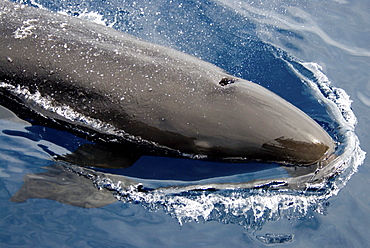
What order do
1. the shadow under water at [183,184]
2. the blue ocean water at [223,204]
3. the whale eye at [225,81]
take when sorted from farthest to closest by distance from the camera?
the whale eye at [225,81]
the shadow under water at [183,184]
the blue ocean water at [223,204]

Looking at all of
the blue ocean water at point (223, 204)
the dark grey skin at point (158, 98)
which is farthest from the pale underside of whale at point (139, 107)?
the blue ocean water at point (223, 204)

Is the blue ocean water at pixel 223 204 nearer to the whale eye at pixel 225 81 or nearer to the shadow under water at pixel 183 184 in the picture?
the shadow under water at pixel 183 184

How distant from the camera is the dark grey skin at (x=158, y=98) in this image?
12.7ft

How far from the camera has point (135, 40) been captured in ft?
14.8

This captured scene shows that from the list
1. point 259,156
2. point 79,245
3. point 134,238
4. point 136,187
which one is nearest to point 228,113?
point 259,156

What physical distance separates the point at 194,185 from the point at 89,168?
1.09m

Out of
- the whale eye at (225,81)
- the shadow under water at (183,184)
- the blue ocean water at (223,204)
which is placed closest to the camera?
the blue ocean water at (223,204)

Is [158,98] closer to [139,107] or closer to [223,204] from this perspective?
[139,107]

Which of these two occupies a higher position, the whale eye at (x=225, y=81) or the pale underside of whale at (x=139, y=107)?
the whale eye at (x=225, y=81)

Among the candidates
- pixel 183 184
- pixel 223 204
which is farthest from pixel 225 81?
pixel 223 204

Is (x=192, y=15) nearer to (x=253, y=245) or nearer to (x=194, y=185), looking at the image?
(x=194, y=185)

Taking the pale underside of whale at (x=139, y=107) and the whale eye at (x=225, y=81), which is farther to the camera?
the whale eye at (x=225, y=81)

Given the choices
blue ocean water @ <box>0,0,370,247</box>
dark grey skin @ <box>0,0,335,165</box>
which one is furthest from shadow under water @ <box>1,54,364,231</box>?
dark grey skin @ <box>0,0,335,165</box>

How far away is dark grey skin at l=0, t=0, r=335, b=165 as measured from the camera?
3877 millimetres
